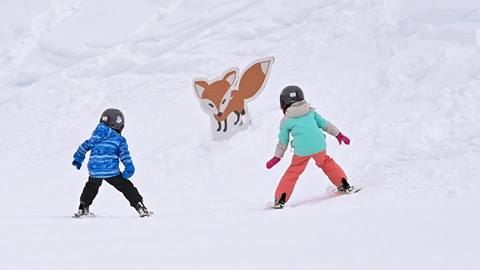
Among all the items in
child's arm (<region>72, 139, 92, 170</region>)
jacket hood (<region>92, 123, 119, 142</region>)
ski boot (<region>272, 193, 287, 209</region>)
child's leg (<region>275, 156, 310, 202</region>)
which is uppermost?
jacket hood (<region>92, 123, 119, 142</region>)

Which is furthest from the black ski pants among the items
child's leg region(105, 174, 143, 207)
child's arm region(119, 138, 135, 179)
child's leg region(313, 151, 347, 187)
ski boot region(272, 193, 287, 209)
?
child's leg region(313, 151, 347, 187)

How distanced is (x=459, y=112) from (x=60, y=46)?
906 centimetres

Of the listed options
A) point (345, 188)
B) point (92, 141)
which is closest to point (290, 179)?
point (345, 188)

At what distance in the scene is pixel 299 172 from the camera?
16.7 feet

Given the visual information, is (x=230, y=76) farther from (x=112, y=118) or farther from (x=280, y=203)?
(x=280, y=203)

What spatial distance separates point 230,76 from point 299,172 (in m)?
2.67

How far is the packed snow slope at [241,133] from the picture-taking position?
2.83m

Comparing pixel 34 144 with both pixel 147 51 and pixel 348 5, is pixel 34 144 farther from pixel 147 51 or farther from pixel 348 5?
pixel 348 5

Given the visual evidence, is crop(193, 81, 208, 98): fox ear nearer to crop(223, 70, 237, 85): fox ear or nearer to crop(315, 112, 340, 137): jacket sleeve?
crop(223, 70, 237, 85): fox ear

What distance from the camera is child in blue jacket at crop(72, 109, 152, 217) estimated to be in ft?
16.3

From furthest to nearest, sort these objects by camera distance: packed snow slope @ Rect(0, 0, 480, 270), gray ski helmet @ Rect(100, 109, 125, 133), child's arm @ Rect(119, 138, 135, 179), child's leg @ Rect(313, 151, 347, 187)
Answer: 1. child's leg @ Rect(313, 151, 347, 187)
2. gray ski helmet @ Rect(100, 109, 125, 133)
3. child's arm @ Rect(119, 138, 135, 179)
4. packed snow slope @ Rect(0, 0, 480, 270)

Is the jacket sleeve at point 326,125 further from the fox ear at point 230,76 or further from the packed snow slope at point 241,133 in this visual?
the fox ear at point 230,76

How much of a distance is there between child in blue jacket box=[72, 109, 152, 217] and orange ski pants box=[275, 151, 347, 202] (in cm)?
124

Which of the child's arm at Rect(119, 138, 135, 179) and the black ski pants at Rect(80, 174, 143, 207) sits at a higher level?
the child's arm at Rect(119, 138, 135, 179)
